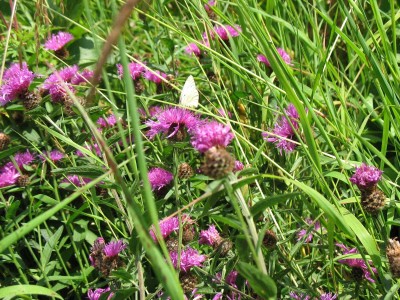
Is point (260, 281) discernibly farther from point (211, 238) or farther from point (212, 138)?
point (211, 238)

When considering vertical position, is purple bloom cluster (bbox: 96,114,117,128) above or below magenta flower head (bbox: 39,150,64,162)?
above

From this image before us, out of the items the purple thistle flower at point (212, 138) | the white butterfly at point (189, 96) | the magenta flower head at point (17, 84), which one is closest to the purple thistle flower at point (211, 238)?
the white butterfly at point (189, 96)

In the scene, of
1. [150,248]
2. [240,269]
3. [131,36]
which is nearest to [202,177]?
[240,269]

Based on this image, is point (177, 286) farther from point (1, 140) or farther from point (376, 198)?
point (1, 140)

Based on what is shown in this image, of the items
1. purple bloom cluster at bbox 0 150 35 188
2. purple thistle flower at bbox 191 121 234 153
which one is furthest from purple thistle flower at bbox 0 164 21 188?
purple thistle flower at bbox 191 121 234 153

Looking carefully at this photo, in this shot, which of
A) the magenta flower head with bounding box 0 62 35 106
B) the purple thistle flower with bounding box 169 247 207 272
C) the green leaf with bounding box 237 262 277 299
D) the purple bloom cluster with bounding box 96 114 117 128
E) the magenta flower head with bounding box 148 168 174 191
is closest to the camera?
the green leaf with bounding box 237 262 277 299

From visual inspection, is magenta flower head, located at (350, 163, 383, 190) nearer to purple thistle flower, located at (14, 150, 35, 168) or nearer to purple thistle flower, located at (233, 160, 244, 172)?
purple thistle flower, located at (233, 160, 244, 172)

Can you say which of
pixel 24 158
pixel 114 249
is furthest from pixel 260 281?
pixel 24 158

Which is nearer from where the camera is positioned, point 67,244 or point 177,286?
point 177,286

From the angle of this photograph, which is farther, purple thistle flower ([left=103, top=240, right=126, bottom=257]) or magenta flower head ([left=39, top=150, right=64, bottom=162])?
magenta flower head ([left=39, top=150, right=64, bottom=162])
